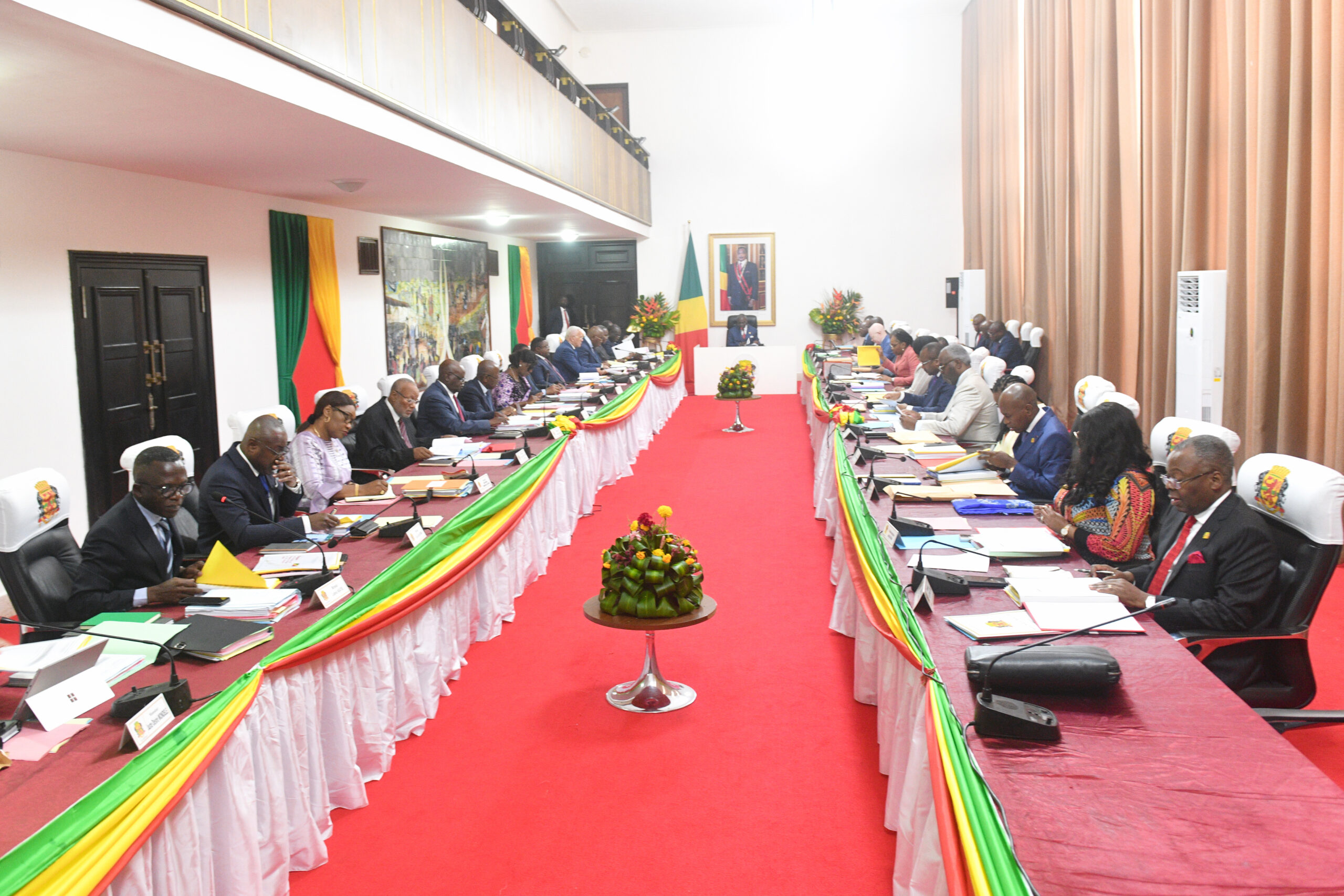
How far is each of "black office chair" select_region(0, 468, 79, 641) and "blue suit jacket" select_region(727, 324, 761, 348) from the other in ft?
44.8

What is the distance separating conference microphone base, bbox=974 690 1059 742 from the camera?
2148 mm

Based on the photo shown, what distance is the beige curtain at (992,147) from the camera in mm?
12875

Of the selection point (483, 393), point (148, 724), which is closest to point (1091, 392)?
point (148, 724)

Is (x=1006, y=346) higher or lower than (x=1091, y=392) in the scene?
higher

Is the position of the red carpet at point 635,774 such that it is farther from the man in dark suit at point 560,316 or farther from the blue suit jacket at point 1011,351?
the man in dark suit at point 560,316

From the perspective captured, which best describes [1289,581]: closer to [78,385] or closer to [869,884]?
[869,884]

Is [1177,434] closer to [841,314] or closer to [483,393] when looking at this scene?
[483,393]

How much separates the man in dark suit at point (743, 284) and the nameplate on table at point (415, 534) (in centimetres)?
1334

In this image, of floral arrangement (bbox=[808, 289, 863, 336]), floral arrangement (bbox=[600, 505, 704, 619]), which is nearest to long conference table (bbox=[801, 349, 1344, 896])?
floral arrangement (bbox=[600, 505, 704, 619])

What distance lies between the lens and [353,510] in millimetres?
4629

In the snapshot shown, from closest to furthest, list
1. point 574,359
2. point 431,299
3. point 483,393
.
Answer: point 483,393 < point 574,359 < point 431,299

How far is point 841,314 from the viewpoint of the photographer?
53.6 ft

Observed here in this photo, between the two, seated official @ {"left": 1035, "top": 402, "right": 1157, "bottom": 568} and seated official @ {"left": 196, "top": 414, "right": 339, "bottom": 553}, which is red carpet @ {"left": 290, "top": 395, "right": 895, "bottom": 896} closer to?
seated official @ {"left": 196, "top": 414, "right": 339, "bottom": 553}

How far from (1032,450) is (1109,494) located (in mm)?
1133
